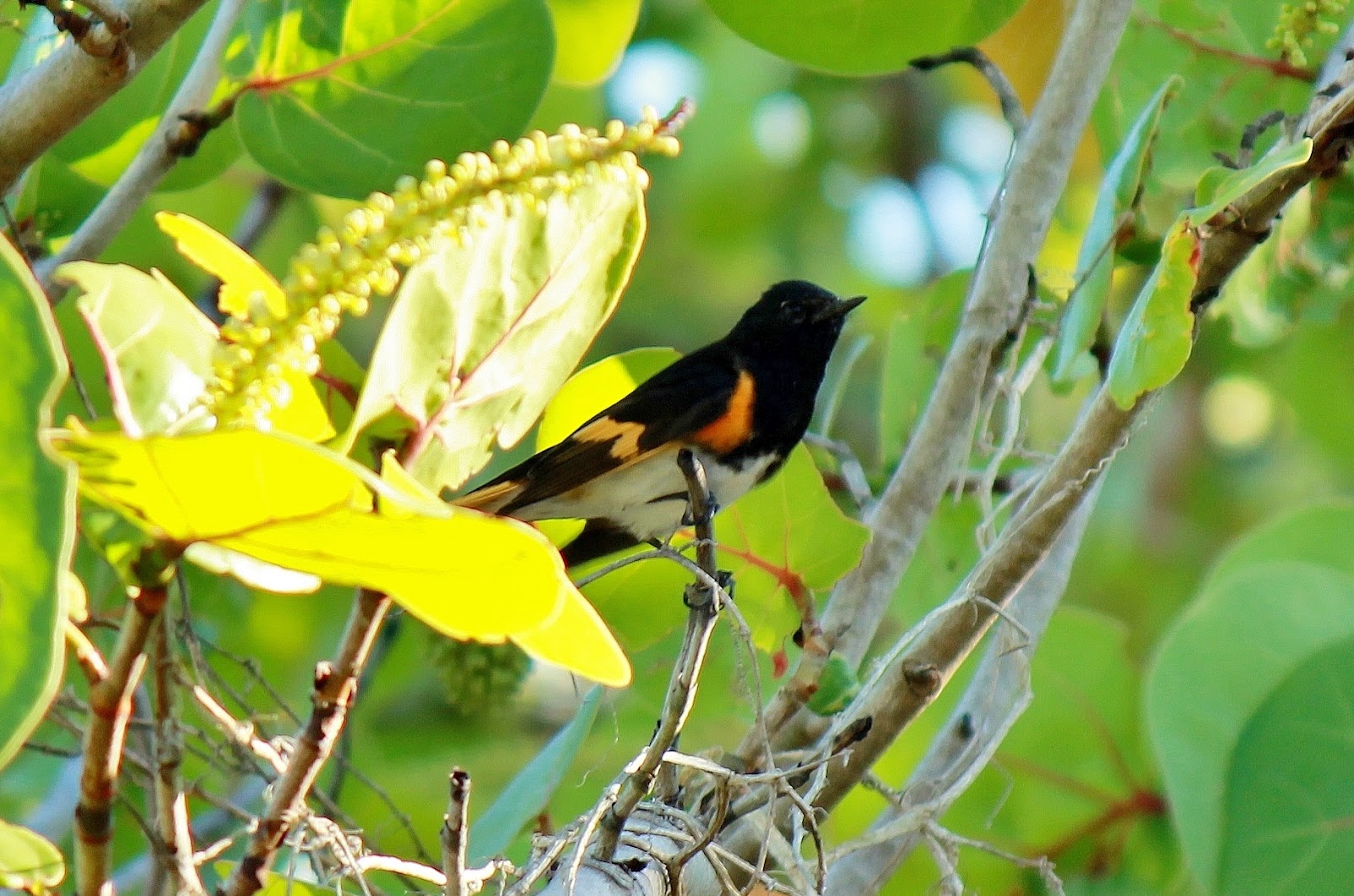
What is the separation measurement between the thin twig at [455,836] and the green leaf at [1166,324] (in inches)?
26.0

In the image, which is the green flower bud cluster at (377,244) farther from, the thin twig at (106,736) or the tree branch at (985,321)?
the tree branch at (985,321)

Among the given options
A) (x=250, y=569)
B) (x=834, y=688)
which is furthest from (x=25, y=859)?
(x=834, y=688)

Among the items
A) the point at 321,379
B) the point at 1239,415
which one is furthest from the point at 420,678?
the point at 1239,415

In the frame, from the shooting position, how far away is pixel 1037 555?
1.36 m

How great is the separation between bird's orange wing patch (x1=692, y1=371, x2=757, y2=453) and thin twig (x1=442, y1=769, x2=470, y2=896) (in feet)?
4.27

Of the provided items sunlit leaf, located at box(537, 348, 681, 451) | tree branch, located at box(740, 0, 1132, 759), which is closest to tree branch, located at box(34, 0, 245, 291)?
sunlit leaf, located at box(537, 348, 681, 451)

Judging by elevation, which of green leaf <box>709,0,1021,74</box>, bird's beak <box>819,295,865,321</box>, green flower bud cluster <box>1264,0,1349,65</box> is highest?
green flower bud cluster <box>1264,0,1349,65</box>

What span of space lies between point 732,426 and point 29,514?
5.10ft

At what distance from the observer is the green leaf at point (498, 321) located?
915 mm

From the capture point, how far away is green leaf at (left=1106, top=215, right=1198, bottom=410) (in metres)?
1.17

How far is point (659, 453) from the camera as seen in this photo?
7.51 feet

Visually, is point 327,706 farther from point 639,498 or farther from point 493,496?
point 639,498

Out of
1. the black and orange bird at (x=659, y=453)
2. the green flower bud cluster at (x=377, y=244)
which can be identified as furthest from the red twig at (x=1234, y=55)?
the green flower bud cluster at (x=377, y=244)

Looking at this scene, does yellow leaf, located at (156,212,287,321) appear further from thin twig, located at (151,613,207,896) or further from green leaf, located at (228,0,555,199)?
green leaf, located at (228,0,555,199)
